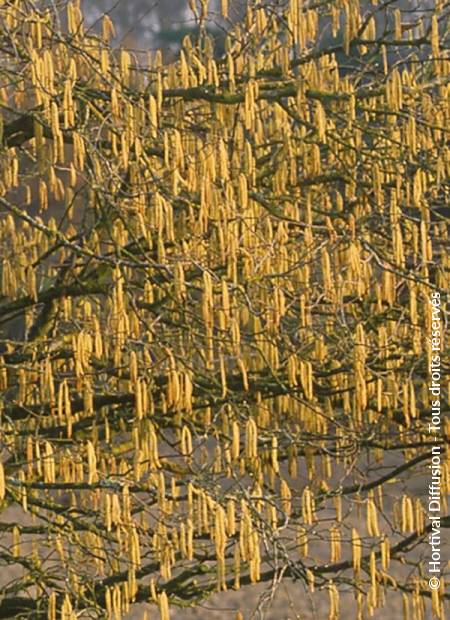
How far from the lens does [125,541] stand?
464 centimetres

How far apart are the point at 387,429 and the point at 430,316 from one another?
98cm

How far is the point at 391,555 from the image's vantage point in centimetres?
531

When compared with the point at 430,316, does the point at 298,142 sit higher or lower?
higher

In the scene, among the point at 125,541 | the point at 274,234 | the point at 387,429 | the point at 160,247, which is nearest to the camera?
the point at 160,247

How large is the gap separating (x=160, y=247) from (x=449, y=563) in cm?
198

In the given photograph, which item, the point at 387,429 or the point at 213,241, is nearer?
the point at 213,241

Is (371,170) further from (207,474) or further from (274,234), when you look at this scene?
(207,474)

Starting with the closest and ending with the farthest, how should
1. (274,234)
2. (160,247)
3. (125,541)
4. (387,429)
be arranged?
(160,247)
(125,541)
(274,234)
(387,429)

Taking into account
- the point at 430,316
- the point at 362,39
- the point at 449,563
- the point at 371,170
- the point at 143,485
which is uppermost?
the point at 362,39

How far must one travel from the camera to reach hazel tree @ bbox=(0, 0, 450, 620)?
174 inches

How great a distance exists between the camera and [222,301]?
4.22 m

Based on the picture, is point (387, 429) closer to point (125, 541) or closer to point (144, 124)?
point (125, 541)

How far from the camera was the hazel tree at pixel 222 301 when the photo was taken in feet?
14.5

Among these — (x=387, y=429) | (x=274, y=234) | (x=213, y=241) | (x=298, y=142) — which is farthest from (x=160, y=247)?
(x=387, y=429)
